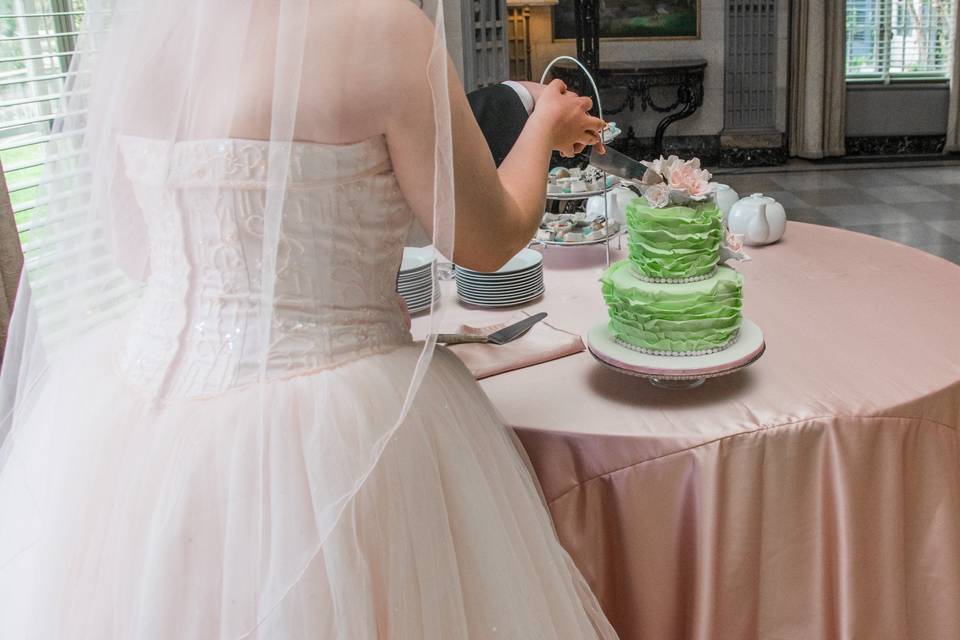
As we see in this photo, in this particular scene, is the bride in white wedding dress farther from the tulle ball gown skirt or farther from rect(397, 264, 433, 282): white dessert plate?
rect(397, 264, 433, 282): white dessert plate

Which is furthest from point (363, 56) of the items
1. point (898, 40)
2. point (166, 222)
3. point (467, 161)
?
point (898, 40)

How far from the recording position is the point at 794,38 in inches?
333

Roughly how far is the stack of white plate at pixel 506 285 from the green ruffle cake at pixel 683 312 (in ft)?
1.41

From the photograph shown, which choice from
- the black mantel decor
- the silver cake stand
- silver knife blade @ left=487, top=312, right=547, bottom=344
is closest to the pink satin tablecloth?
the silver cake stand

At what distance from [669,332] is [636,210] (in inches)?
8.0

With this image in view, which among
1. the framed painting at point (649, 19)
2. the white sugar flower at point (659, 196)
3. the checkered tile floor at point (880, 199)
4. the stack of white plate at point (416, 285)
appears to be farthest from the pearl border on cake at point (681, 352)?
the framed painting at point (649, 19)

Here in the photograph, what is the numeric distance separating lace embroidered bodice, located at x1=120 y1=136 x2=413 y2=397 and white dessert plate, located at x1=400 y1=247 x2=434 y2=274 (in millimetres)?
757

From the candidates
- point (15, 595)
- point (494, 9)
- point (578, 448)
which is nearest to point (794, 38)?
point (494, 9)

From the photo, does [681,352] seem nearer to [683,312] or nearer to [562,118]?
[683,312]

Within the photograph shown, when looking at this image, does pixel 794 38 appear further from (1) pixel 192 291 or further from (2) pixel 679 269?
(1) pixel 192 291

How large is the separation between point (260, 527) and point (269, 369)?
0.59 ft

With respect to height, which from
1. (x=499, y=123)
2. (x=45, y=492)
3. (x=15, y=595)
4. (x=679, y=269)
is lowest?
(x=15, y=595)

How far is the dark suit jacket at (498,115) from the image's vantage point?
5.67 ft

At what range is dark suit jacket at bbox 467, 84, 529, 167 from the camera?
173 centimetres
